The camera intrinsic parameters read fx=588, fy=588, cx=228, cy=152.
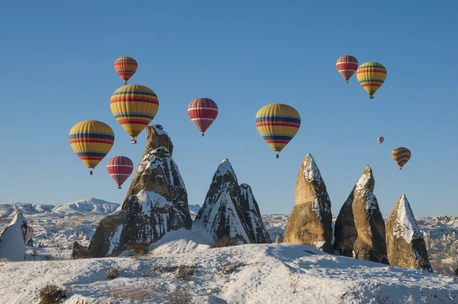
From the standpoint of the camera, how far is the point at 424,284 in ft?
82.8

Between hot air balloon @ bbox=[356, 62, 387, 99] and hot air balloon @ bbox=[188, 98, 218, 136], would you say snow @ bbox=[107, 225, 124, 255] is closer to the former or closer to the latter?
hot air balloon @ bbox=[188, 98, 218, 136]

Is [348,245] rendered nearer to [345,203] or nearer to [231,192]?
[345,203]

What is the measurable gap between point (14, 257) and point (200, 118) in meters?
24.7

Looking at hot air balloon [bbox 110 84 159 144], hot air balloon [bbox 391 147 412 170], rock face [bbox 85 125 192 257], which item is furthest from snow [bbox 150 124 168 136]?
hot air balloon [bbox 391 147 412 170]

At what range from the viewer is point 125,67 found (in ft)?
250

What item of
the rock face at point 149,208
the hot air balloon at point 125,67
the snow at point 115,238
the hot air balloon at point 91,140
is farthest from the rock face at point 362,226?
the hot air balloon at point 125,67

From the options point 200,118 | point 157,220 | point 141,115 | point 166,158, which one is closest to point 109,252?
point 157,220

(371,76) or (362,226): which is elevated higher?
(371,76)

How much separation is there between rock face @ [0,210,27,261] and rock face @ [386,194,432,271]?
26.2 m

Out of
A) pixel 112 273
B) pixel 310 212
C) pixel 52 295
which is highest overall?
pixel 310 212

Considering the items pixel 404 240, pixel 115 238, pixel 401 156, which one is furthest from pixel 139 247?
pixel 401 156

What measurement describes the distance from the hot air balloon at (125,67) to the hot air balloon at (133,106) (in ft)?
68.0

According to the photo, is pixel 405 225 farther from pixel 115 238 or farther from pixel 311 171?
pixel 115 238

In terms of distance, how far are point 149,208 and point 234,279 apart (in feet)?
60.5
